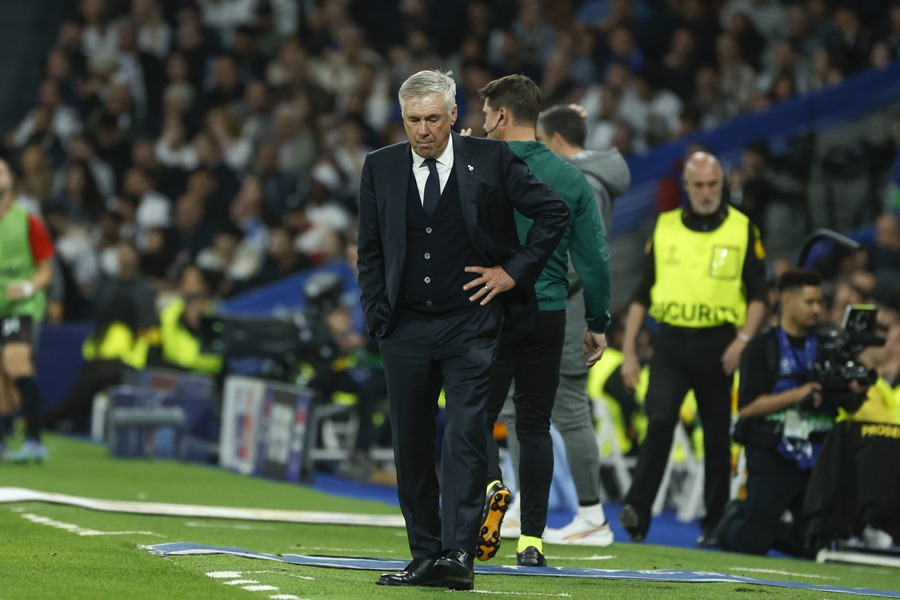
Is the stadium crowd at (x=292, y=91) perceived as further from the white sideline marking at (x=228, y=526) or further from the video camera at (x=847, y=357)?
the white sideline marking at (x=228, y=526)

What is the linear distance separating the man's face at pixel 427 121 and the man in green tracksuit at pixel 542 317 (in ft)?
3.77

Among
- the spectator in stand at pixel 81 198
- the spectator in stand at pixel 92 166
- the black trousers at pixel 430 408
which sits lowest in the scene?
the black trousers at pixel 430 408

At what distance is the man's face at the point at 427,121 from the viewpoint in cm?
659

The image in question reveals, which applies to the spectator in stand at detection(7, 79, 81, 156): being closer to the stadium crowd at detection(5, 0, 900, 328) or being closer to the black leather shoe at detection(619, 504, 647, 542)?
the stadium crowd at detection(5, 0, 900, 328)

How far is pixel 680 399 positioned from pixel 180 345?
8877mm

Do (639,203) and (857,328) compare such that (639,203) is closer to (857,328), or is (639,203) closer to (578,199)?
(857,328)

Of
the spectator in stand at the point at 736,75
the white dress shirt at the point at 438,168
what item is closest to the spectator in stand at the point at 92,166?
the spectator in stand at the point at 736,75

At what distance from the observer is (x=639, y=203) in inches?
675

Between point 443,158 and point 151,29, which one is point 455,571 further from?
point 151,29

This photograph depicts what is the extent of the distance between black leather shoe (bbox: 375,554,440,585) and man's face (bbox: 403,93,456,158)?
1.59 metres

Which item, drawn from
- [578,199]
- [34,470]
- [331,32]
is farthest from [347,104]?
[578,199]

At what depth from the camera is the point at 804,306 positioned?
9906 millimetres

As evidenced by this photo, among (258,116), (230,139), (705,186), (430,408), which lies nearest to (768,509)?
(705,186)

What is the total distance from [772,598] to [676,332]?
10.6 ft
